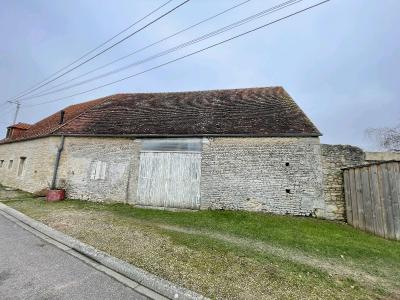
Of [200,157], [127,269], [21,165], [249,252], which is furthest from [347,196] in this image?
[21,165]

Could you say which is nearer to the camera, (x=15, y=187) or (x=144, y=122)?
(x=144, y=122)

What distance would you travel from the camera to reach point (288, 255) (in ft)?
18.6

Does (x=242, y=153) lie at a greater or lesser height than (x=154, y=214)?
greater

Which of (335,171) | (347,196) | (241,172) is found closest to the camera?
(347,196)

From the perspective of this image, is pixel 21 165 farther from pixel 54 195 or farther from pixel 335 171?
pixel 335 171

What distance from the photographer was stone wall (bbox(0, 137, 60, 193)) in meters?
13.9

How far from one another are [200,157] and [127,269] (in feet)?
25.5

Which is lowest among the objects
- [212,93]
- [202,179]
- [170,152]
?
[202,179]

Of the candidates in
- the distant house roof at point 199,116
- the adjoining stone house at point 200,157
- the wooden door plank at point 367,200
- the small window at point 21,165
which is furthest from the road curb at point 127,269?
the small window at point 21,165

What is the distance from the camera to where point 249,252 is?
563 centimetres

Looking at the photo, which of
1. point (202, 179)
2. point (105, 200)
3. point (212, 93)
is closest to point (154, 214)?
point (202, 179)

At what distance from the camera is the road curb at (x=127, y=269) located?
3717 millimetres

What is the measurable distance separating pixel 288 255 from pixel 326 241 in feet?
7.23

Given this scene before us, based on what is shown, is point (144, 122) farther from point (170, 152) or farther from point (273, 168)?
point (273, 168)
